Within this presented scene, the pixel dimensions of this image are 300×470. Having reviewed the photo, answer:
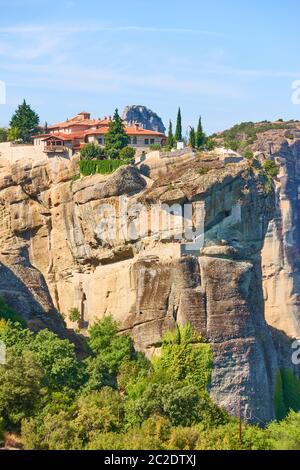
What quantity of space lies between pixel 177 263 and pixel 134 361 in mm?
4309

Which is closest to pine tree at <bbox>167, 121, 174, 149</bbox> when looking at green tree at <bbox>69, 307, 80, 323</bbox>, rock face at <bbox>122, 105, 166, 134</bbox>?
green tree at <bbox>69, 307, 80, 323</bbox>

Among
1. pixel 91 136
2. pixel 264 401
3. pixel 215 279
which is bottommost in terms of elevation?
pixel 264 401

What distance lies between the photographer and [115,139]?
81875 millimetres

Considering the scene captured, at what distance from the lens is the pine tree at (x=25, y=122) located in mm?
84831

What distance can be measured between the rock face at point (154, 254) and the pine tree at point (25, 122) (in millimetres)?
4986

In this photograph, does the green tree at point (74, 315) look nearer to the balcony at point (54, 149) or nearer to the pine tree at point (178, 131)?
the balcony at point (54, 149)

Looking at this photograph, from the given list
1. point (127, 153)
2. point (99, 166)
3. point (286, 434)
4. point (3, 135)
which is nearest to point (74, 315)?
point (99, 166)

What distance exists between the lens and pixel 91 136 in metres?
83.9

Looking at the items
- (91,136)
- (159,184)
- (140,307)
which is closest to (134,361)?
(140,307)

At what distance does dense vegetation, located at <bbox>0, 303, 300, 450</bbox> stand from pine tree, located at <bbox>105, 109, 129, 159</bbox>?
899 centimetres

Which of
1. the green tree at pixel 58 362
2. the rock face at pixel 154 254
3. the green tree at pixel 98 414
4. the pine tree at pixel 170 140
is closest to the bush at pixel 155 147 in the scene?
the pine tree at pixel 170 140

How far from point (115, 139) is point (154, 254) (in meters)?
8.63

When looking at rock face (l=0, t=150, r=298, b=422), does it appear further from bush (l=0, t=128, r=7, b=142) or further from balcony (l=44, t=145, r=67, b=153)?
bush (l=0, t=128, r=7, b=142)
